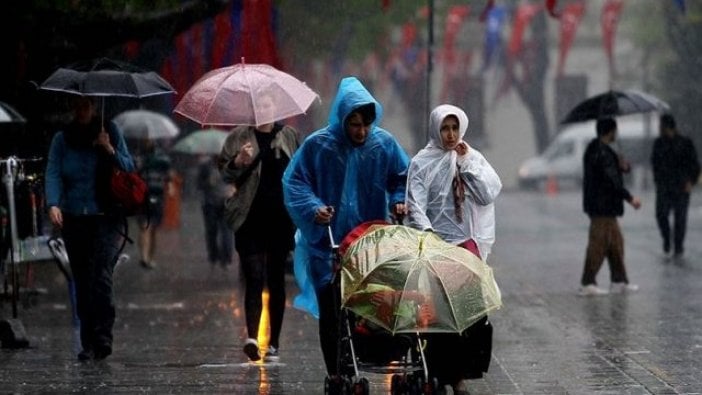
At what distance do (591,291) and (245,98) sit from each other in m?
6.44

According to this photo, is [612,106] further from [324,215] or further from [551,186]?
[551,186]

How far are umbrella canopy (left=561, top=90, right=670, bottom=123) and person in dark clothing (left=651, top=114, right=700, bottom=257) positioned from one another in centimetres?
395

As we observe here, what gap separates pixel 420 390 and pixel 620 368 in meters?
2.66

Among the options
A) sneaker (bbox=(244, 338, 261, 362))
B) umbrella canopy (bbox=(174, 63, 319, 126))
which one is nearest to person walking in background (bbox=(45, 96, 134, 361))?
umbrella canopy (bbox=(174, 63, 319, 126))

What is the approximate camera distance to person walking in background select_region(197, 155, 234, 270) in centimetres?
2188

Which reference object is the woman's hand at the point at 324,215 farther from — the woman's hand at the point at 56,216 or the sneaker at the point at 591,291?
the sneaker at the point at 591,291

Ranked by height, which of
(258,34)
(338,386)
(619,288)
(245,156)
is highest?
(258,34)

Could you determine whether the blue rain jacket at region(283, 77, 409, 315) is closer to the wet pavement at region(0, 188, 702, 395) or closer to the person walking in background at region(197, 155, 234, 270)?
the wet pavement at region(0, 188, 702, 395)

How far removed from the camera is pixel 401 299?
8758 mm

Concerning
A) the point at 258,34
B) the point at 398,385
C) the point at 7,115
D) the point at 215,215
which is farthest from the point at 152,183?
the point at 398,385

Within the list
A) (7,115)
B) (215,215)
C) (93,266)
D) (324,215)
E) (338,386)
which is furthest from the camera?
(215,215)

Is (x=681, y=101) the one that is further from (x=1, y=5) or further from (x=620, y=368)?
(x=620, y=368)

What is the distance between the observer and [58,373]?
1118 cm

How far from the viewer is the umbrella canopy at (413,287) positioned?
877 centimetres
